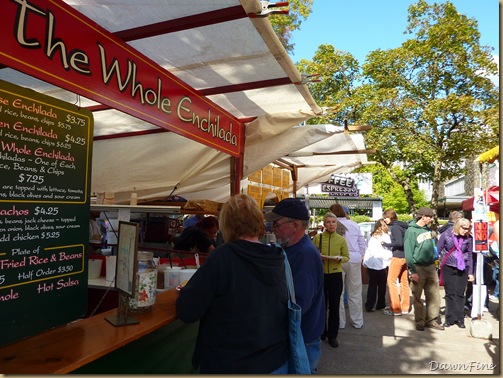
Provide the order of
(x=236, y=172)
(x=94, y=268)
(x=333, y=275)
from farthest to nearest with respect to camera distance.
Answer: (x=333, y=275) → (x=236, y=172) → (x=94, y=268)

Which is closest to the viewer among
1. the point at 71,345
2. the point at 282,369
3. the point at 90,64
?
the point at 71,345

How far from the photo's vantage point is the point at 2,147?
1697 mm

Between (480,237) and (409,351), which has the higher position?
(480,237)

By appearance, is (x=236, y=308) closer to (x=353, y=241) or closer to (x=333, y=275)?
(x=333, y=275)

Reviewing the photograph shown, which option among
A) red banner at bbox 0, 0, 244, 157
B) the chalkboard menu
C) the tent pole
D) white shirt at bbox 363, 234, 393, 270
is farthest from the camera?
white shirt at bbox 363, 234, 393, 270

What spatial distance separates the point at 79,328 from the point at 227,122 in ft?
9.18

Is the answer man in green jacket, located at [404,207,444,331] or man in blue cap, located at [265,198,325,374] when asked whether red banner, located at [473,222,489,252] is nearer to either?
man in green jacket, located at [404,207,444,331]

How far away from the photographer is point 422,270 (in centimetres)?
555

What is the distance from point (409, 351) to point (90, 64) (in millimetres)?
4731

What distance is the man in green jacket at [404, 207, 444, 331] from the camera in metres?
5.43

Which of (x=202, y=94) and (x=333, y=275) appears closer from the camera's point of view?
(x=202, y=94)

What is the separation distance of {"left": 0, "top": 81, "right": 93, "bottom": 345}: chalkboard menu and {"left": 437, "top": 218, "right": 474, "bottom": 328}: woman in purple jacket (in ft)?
17.6

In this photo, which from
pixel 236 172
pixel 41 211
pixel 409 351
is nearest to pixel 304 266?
pixel 41 211

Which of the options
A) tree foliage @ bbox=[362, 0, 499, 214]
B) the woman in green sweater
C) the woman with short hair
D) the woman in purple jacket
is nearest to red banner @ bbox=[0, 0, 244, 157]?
the woman with short hair
